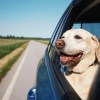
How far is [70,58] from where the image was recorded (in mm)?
3400

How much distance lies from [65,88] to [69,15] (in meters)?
1.68

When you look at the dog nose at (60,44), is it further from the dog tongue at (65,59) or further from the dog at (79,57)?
the dog tongue at (65,59)

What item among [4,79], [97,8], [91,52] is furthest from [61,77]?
[4,79]

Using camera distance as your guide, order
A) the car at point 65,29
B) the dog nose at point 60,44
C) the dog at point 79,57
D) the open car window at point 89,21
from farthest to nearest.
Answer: the open car window at point 89,21, the dog nose at point 60,44, the dog at point 79,57, the car at point 65,29

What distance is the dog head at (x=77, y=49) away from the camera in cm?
330

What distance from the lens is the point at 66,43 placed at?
3.50m

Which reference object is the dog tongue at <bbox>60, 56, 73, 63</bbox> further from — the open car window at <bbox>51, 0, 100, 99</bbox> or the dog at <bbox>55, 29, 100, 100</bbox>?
the open car window at <bbox>51, 0, 100, 99</bbox>

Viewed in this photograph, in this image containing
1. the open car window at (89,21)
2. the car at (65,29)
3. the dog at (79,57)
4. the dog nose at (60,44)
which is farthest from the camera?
the open car window at (89,21)

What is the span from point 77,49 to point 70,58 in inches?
7.2

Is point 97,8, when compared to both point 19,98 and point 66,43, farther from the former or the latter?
point 19,98

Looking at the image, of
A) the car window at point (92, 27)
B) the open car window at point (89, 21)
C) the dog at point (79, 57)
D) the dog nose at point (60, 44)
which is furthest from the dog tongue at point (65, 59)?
the car window at point (92, 27)

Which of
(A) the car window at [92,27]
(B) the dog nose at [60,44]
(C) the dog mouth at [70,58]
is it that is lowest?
(C) the dog mouth at [70,58]

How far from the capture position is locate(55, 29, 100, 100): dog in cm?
309

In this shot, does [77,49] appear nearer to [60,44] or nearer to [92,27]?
[60,44]
